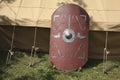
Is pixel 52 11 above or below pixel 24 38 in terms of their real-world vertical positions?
above

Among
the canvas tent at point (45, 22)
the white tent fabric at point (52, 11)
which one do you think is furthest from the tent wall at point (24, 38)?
the white tent fabric at point (52, 11)

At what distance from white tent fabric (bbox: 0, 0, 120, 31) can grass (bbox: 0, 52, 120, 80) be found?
3.61 ft

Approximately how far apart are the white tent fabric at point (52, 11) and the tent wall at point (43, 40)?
383 millimetres

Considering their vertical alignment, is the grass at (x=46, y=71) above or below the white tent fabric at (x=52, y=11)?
below

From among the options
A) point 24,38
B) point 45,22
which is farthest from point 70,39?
point 24,38

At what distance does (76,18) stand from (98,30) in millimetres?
904

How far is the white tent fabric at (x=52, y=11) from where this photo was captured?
9859 millimetres

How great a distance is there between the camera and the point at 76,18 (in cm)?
944

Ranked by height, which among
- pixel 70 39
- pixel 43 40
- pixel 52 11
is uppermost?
pixel 52 11

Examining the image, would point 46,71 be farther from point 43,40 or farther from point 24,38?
point 24,38

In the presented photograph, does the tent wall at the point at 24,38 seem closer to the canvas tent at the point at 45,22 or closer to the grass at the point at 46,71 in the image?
the canvas tent at the point at 45,22

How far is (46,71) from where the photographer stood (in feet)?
31.1

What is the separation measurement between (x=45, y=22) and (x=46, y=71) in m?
1.57

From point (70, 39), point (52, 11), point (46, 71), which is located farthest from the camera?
point (52, 11)
